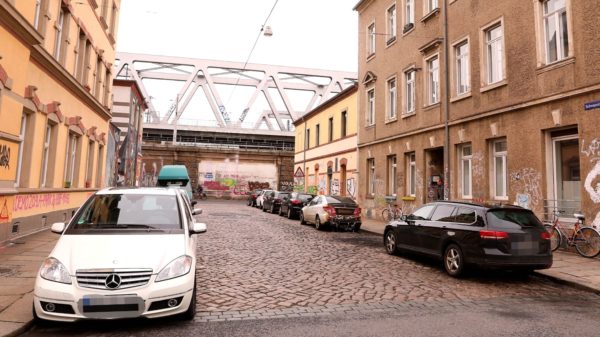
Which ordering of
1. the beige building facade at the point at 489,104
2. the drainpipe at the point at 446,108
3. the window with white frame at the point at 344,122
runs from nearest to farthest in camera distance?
the beige building facade at the point at 489,104
the drainpipe at the point at 446,108
the window with white frame at the point at 344,122

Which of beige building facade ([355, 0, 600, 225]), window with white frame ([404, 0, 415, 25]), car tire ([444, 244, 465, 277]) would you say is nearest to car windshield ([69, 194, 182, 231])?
car tire ([444, 244, 465, 277])

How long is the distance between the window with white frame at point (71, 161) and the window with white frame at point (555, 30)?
1588 centimetres

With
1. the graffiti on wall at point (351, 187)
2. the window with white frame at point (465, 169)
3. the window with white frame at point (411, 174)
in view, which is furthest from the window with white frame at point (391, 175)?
the window with white frame at point (465, 169)

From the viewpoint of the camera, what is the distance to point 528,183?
36.5 ft

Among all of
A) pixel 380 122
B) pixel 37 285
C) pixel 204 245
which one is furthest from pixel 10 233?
pixel 380 122

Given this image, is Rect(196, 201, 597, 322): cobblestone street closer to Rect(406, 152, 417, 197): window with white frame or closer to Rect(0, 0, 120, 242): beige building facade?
Rect(0, 0, 120, 242): beige building facade

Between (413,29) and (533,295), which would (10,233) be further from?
(413,29)

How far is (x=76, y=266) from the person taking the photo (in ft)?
13.8

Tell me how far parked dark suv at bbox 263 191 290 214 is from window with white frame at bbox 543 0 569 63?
630 inches

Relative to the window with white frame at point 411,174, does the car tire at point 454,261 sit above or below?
below

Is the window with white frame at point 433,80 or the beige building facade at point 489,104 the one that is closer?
the beige building facade at point 489,104

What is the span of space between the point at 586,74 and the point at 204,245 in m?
10.6

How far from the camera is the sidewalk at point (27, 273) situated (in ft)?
14.8

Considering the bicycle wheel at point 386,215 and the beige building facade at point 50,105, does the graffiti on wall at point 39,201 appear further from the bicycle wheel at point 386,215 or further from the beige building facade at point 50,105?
the bicycle wheel at point 386,215
